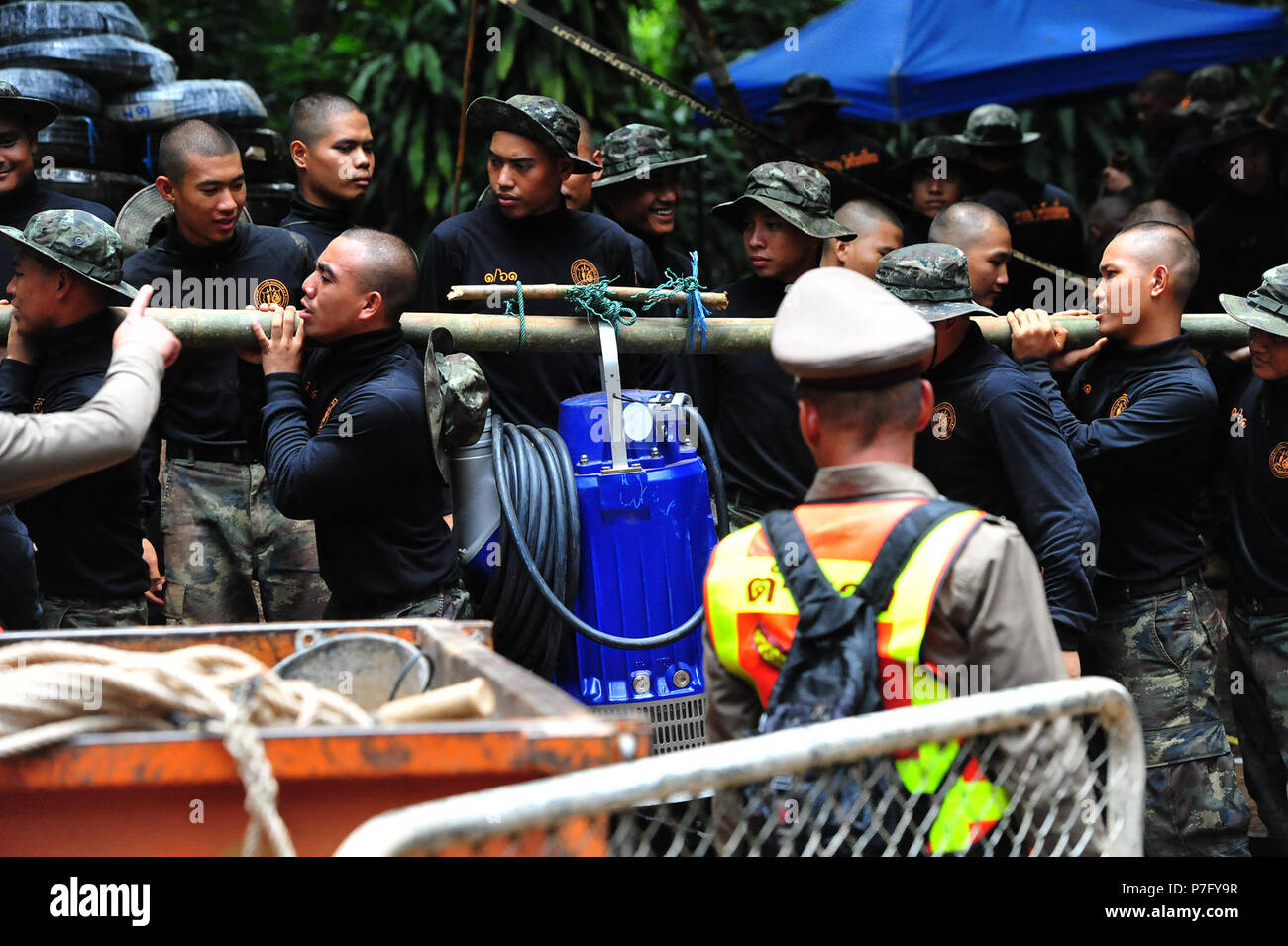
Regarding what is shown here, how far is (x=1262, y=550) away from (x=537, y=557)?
Result: 2531mm

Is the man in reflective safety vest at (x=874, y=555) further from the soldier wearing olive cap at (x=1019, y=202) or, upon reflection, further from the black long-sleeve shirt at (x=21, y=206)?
the soldier wearing olive cap at (x=1019, y=202)

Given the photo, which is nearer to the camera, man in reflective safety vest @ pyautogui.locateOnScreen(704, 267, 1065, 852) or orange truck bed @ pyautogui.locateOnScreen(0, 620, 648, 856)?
orange truck bed @ pyautogui.locateOnScreen(0, 620, 648, 856)

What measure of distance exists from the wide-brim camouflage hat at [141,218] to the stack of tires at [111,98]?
509mm

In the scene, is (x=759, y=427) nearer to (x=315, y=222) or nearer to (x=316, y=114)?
(x=315, y=222)

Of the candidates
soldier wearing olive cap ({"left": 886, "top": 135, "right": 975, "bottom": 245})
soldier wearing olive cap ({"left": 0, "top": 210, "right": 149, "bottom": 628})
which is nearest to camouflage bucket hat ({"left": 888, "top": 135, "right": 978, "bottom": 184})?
soldier wearing olive cap ({"left": 886, "top": 135, "right": 975, "bottom": 245})

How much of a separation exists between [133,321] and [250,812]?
5.09 feet

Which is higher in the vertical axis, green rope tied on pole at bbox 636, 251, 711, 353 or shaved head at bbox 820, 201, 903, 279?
shaved head at bbox 820, 201, 903, 279

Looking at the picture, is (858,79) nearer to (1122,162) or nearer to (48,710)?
(1122,162)

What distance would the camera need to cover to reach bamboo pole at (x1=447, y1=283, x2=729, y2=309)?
4.20 m

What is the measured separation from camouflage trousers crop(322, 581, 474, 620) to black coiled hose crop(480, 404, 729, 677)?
129mm

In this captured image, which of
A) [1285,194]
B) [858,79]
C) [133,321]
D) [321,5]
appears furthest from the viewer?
[321,5]

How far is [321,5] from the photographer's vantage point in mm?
13531

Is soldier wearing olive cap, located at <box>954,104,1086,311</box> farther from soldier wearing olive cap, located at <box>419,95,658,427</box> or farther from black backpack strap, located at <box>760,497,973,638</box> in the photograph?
black backpack strap, located at <box>760,497,973,638</box>
